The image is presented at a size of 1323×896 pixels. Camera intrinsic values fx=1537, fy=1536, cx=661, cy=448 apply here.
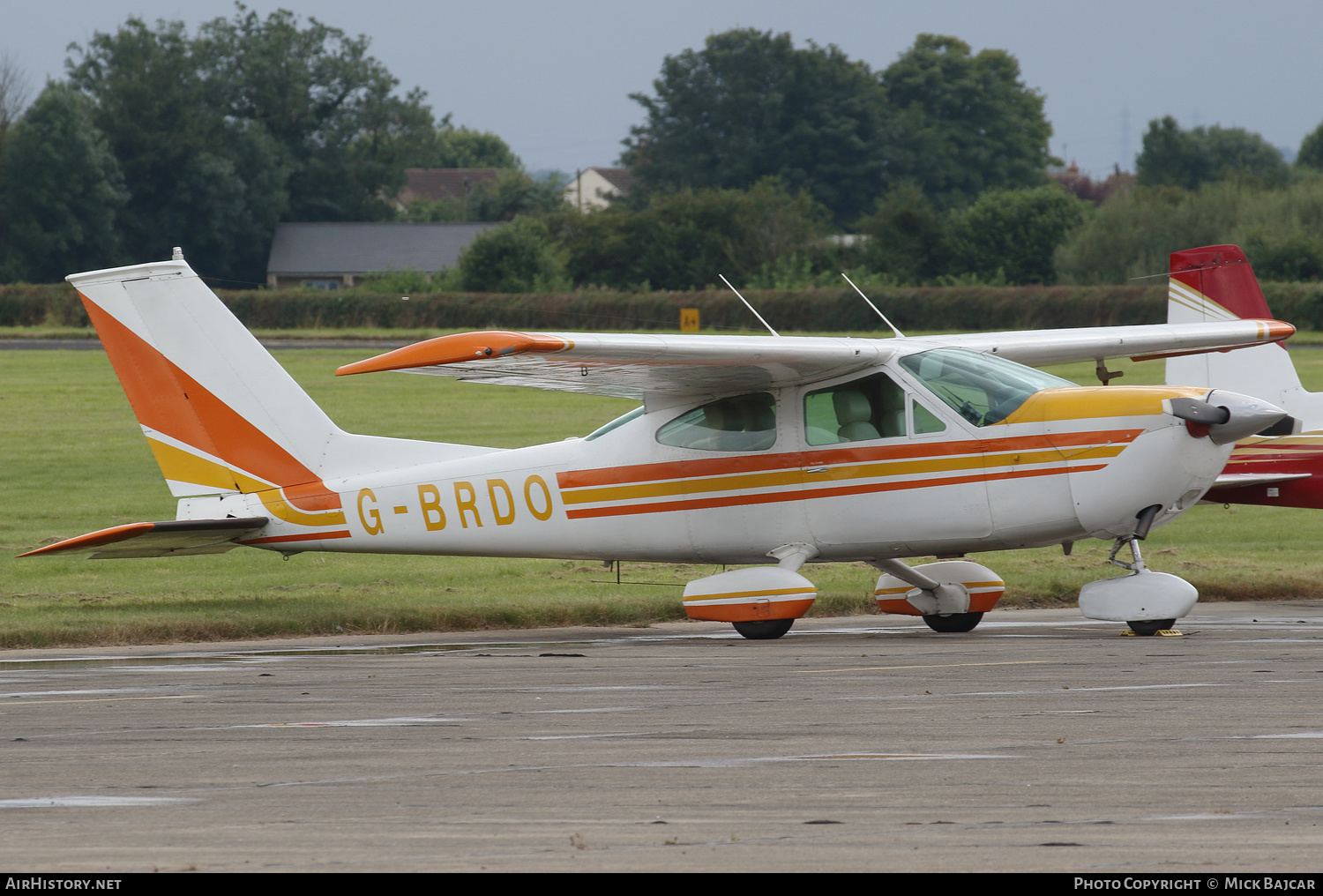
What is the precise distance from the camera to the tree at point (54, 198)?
238 ft

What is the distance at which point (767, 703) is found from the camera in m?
7.32

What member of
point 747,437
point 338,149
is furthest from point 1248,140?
point 747,437

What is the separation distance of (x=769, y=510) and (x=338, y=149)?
8774 cm

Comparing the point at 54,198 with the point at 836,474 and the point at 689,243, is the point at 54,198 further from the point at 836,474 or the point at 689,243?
the point at 836,474

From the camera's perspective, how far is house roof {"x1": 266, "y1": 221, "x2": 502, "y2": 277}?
81688 mm

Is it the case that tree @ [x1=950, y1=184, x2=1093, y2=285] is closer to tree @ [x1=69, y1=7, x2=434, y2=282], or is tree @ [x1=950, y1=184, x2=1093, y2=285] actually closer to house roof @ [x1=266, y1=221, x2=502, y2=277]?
house roof @ [x1=266, y1=221, x2=502, y2=277]

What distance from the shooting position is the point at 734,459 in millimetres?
11070

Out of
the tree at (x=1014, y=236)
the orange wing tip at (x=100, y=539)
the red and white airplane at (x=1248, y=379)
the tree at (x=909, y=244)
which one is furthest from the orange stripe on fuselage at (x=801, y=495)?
the tree at (x=1014, y=236)

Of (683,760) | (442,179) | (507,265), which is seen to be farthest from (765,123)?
(683,760)

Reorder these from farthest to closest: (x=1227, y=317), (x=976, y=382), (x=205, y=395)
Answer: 1. (x=1227, y=317)
2. (x=205, y=395)
3. (x=976, y=382)

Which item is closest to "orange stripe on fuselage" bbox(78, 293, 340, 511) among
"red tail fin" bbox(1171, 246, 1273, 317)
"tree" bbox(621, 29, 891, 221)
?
"red tail fin" bbox(1171, 246, 1273, 317)

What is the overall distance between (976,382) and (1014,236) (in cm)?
5738

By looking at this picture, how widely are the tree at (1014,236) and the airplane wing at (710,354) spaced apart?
53027mm

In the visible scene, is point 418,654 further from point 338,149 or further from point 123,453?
point 338,149
